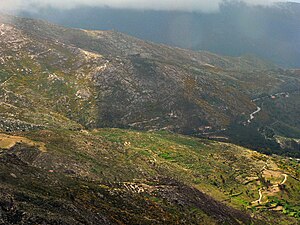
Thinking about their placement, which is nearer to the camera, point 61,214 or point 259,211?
point 61,214

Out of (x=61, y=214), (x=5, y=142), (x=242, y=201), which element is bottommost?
(x=242, y=201)

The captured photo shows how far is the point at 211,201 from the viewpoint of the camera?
6860 inches

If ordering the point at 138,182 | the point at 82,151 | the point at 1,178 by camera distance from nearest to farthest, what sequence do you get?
the point at 1,178
the point at 138,182
the point at 82,151

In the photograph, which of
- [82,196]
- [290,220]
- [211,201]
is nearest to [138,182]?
[211,201]

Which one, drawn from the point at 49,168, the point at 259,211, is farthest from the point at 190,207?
the point at 49,168

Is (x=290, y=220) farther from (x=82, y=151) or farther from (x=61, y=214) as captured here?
(x=61, y=214)

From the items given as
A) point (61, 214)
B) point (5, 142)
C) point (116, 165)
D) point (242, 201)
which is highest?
point (61, 214)

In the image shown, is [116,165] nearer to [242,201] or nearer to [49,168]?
[49,168]

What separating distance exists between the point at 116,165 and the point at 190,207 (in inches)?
1860

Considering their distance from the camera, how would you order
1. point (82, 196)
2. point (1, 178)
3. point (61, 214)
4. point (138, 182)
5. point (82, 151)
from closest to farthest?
1. point (61, 214)
2. point (1, 178)
3. point (82, 196)
4. point (138, 182)
5. point (82, 151)

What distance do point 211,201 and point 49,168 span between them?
70213mm

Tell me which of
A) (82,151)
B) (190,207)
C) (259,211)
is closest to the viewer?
(190,207)

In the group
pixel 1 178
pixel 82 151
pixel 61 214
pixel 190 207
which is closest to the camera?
pixel 61 214

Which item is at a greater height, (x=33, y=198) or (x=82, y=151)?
(x=33, y=198)
